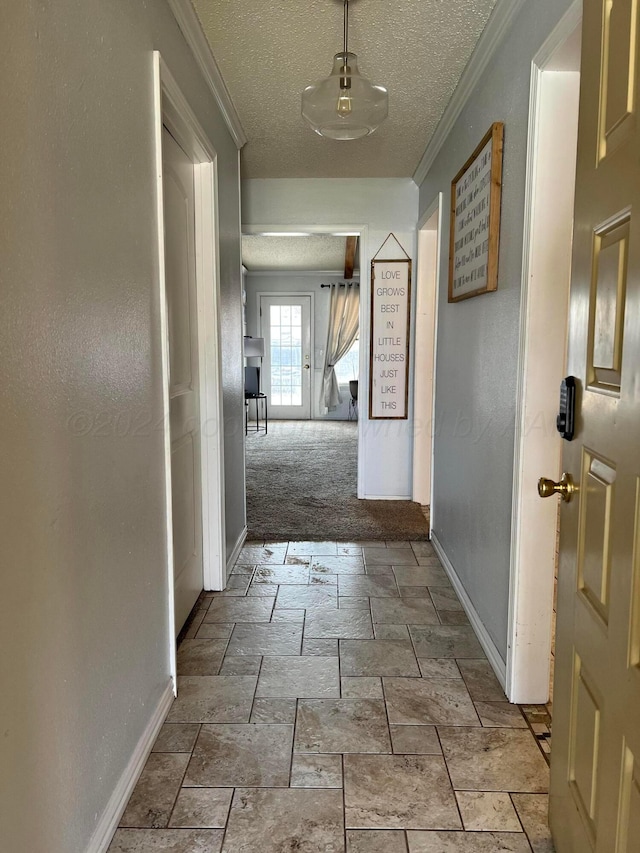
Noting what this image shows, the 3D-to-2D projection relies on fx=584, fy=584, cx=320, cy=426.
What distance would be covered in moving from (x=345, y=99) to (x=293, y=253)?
553 centimetres

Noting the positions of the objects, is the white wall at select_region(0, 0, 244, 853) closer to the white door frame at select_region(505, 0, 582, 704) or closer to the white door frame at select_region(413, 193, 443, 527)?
the white door frame at select_region(505, 0, 582, 704)

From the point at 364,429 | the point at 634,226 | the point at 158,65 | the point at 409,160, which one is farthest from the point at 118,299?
the point at 364,429

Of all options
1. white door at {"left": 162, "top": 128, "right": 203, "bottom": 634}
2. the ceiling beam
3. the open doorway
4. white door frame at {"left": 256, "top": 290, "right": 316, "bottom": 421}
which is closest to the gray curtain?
the open doorway

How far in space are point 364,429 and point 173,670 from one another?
2755 mm

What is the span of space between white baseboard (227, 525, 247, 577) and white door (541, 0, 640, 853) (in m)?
2.08

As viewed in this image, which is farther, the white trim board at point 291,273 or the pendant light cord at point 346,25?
the white trim board at point 291,273

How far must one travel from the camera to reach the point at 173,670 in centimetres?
203

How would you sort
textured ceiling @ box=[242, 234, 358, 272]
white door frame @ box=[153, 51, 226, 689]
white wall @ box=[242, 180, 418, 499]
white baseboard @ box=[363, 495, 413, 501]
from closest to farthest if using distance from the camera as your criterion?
white door frame @ box=[153, 51, 226, 689], white wall @ box=[242, 180, 418, 499], white baseboard @ box=[363, 495, 413, 501], textured ceiling @ box=[242, 234, 358, 272]

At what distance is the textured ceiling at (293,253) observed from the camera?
22.1ft

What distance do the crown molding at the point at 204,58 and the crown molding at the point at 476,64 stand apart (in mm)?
1064

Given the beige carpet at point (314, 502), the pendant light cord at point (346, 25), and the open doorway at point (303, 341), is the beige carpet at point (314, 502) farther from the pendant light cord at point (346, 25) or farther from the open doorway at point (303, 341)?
the pendant light cord at point (346, 25)

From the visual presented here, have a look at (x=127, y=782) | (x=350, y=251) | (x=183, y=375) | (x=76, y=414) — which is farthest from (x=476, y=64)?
(x=350, y=251)

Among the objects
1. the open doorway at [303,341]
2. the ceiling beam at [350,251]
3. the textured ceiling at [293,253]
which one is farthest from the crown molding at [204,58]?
the open doorway at [303,341]

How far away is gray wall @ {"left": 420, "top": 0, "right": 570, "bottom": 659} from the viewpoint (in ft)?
6.44
